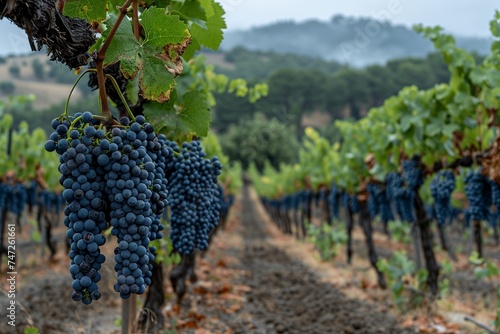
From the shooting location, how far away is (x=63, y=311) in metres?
6.30

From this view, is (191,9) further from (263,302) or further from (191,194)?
(263,302)

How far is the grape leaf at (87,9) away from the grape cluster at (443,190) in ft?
16.4

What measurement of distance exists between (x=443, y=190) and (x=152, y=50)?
4.86m

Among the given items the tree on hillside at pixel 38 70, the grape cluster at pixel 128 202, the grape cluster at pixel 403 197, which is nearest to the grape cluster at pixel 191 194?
the grape cluster at pixel 128 202

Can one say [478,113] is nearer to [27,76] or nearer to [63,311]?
[63,311]

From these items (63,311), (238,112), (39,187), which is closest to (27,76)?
(238,112)

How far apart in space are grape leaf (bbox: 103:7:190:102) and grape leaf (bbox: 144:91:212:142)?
74 centimetres

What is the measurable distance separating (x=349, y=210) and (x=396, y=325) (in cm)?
456

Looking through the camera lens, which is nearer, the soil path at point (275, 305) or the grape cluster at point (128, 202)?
the grape cluster at point (128, 202)

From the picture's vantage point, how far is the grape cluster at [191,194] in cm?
300

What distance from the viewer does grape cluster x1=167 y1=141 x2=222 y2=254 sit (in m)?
3.00

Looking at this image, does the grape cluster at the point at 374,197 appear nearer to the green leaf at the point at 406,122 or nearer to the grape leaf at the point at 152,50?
the green leaf at the point at 406,122

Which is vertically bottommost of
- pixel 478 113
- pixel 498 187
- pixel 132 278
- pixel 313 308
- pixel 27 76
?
pixel 313 308

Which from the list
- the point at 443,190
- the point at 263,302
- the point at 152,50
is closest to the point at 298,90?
the point at 263,302
